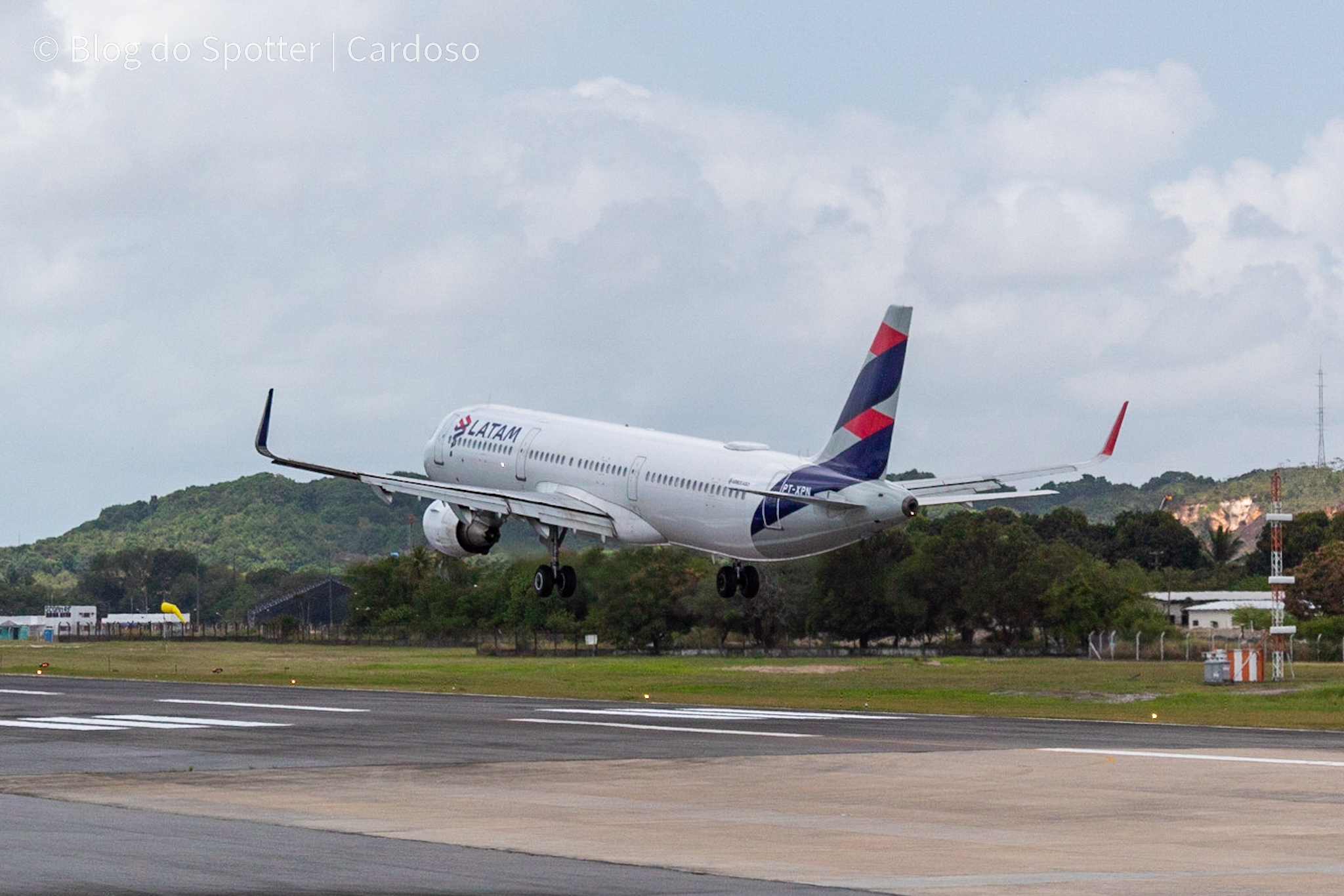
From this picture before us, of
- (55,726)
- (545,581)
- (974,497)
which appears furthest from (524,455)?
(55,726)

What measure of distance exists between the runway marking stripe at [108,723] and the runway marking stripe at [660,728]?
9.09 metres

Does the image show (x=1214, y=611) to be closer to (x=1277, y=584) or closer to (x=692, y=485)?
(x=1277, y=584)

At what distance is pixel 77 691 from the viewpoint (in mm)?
71062

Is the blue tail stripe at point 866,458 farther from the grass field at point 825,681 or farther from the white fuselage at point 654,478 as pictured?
the grass field at point 825,681

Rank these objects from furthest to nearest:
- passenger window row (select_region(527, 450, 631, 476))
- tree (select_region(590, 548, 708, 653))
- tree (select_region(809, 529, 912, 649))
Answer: tree (select_region(809, 529, 912, 649)), tree (select_region(590, 548, 708, 653)), passenger window row (select_region(527, 450, 631, 476))

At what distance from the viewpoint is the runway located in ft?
74.6

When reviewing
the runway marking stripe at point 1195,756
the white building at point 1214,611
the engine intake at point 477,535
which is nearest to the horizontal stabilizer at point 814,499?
the engine intake at point 477,535

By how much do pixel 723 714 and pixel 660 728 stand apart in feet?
30.6

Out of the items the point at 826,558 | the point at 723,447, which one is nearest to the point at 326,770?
the point at 723,447

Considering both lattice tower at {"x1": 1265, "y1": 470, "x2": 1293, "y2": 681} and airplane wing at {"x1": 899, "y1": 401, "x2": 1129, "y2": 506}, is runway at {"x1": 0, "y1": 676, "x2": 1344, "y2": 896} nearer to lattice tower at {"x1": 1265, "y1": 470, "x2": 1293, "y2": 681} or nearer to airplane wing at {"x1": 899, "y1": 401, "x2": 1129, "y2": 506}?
airplane wing at {"x1": 899, "y1": 401, "x2": 1129, "y2": 506}

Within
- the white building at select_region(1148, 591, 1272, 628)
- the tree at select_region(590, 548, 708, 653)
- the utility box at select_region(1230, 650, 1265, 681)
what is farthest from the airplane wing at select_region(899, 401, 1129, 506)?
the white building at select_region(1148, 591, 1272, 628)

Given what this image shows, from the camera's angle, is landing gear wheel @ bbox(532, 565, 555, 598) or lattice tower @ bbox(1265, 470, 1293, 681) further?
lattice tower @ bbox(1265, 470, 1293, 681)

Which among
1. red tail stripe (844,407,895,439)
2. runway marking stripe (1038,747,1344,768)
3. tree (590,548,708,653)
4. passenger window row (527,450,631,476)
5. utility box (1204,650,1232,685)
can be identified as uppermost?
red tail stripe (844,407,895,439)

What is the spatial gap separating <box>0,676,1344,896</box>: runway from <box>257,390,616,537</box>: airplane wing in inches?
882
